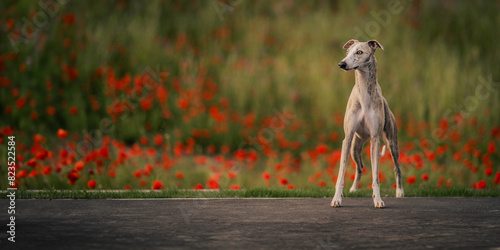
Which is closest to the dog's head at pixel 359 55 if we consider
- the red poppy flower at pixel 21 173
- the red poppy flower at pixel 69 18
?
the red poppy flower at pixel 21 173

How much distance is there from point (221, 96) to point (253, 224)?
6.43 metres

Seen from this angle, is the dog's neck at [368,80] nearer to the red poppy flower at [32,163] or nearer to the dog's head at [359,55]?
the dog's head at [359,55]

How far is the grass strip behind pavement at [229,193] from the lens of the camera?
774 cm

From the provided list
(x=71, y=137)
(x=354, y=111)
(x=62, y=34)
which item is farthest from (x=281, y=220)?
(x=62, y=34)

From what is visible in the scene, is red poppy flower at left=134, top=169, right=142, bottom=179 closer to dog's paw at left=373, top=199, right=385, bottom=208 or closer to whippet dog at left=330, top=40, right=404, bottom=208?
whippet dog at left=330, top=40, right=404, bottom=208

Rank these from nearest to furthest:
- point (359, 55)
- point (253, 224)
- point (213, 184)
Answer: point (253, 224) < point (359, 55) < point (213, 184)

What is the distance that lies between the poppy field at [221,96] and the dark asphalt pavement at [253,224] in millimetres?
1348

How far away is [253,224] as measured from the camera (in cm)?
611

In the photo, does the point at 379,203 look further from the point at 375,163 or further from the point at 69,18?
the point at 69,18

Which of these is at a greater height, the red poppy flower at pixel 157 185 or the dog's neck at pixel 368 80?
the dog's neck at pixel 368 80

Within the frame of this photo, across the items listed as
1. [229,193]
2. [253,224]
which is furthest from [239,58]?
[253,224]

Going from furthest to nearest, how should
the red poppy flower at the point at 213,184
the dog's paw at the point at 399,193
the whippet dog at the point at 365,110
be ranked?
the red poppy flower at the point at 213,184 → the dog's paw at the point at 399,193 → the whippet dog at the point at 365,110

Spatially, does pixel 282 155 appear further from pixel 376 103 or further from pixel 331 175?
pixel 376 103

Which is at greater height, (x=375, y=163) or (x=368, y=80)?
(x=368, y=80)
